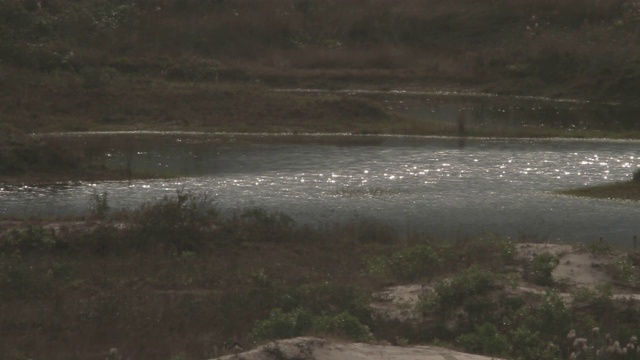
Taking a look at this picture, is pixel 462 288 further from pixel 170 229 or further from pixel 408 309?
pixel 170 229

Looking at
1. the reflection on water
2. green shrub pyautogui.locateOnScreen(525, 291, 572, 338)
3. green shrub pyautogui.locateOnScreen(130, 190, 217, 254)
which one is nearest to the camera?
green shrub pyautogui.locateOnScreen(525, 291, 572, 338)

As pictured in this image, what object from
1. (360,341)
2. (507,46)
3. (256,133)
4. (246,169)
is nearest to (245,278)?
(360,341)

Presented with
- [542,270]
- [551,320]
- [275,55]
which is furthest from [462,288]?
[275,55]

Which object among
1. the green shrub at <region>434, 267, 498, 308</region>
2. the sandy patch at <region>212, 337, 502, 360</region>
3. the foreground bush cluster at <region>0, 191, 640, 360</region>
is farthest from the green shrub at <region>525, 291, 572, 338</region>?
the sandy patch at <region>212, 337, 502, 360</region>

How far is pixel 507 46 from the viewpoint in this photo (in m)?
32.7

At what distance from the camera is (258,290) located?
9.91m

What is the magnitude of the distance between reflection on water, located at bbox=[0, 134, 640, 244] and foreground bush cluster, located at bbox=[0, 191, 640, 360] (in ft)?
5.82

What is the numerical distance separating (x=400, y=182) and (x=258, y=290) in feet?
25.9

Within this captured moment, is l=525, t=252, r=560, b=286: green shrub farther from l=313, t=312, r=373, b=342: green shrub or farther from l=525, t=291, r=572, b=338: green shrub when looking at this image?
l=313, t=312, r=373, b=342: green shrub

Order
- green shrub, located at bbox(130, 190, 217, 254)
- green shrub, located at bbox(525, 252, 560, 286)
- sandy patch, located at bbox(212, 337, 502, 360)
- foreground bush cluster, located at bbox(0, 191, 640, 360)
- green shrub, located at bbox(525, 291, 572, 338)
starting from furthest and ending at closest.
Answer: green shrub, located at bbox(130, 190, 217, 254), green shrub, located at bbox(525, 252, 560, 286), green shrub, located at bbox(525, 291, 572, 338), foreground bush cluster, located at bbox(0, 191, 640, 360), sandy patch, located at bbox(212, 337, 502, 360)

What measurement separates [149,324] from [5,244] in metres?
3.39

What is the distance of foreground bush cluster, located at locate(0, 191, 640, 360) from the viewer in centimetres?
870

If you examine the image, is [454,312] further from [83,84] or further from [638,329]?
[83,84]

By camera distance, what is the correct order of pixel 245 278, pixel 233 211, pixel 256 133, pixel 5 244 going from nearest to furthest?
1. pixel 245 278
2. pixel 5 244
3. pixel 233 211
4. pixel 256 133
